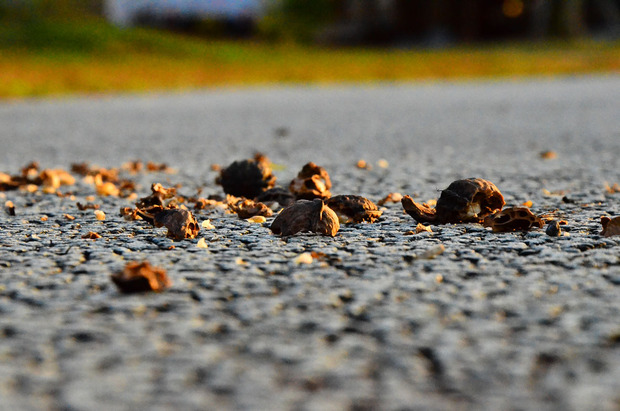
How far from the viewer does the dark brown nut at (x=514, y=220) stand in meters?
2.13

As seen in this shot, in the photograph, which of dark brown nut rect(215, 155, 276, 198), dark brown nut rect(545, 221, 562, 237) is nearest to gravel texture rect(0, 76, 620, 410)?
dark brown nut rect(545, 221, 562, 237)

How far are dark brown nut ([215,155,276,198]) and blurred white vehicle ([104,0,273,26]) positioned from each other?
2897 centimetres

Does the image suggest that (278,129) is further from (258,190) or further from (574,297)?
(574,297)

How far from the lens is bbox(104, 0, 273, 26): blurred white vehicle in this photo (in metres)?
30.8

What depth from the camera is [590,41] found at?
25.0m

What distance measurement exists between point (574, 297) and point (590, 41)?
25630mm

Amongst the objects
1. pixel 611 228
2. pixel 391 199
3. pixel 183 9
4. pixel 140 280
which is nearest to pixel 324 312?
pixel 140 280

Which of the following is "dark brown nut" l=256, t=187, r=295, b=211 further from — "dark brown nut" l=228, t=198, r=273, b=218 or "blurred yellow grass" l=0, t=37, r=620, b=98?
"blurred yellow grass" l=0, t=37, r=620, b=98

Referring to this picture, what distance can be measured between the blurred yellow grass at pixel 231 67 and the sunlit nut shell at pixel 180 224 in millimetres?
7759

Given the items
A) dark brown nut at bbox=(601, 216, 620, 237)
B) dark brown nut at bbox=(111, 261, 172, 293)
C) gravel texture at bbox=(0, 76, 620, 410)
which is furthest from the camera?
dark brown nut at bbox=(601, 216, 620, 237)

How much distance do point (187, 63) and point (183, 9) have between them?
14.8 m

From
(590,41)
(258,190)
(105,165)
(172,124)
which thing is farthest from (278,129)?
(590,41)

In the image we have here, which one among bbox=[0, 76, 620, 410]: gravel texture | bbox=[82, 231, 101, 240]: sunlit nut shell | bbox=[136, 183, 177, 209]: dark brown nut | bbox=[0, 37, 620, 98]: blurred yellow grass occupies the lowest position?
bbox=[0, 76, 620, 410]: gravel texture

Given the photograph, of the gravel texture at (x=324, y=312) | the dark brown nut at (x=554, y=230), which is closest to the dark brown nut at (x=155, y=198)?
the gravel texture at (x=324, y=312)
